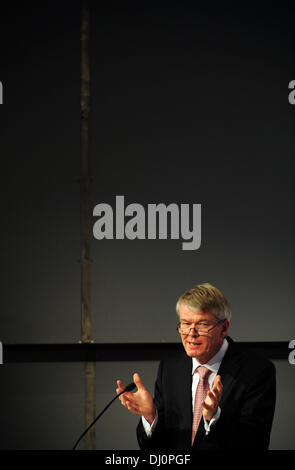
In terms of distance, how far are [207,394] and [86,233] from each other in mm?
2021

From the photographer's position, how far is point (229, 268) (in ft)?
12.4

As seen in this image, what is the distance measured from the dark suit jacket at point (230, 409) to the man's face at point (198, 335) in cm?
9

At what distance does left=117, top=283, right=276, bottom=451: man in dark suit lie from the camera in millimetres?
1890

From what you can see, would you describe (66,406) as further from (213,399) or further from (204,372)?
(213,399)

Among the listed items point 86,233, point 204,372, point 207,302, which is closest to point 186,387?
point 204,372

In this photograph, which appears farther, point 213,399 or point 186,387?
point 186,387

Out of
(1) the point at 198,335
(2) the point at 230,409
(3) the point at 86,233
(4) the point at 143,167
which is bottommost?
(2) the point at 230,409

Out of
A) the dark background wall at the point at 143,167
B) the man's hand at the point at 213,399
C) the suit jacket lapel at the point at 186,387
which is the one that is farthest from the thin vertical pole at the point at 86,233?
the man's hand at the point at 213,399

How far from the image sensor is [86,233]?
3.74 metres

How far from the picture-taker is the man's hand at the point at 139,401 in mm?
1896

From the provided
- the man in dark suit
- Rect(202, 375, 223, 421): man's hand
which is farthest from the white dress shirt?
Rect(202, 375, 223, 421): man's hand

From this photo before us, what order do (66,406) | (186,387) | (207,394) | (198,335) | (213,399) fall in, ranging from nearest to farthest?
(213,399), (207,394), (198,335), (186,387), (66,406)
